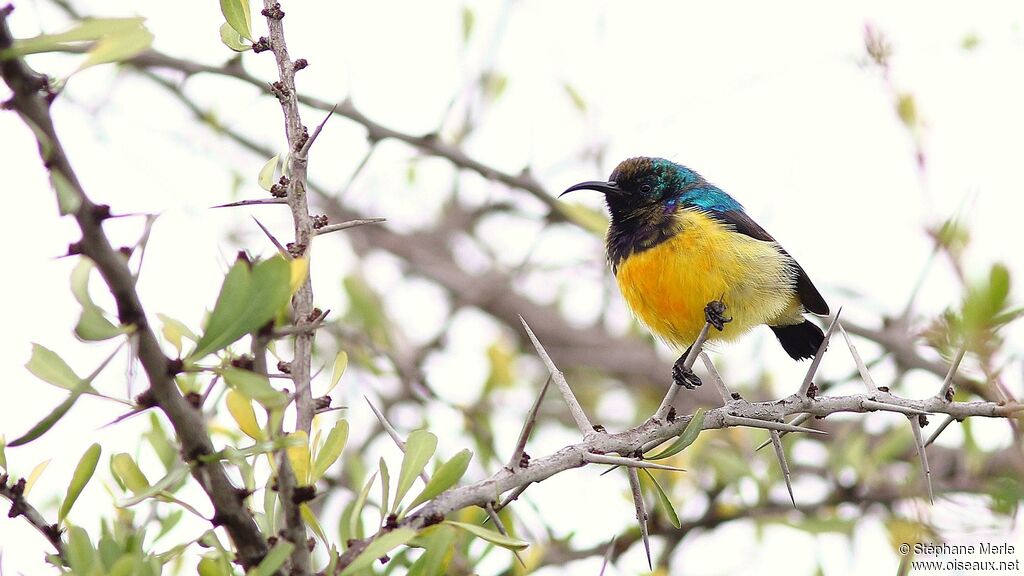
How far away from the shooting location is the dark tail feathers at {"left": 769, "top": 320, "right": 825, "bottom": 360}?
4695 millimetres

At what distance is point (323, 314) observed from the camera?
174cm

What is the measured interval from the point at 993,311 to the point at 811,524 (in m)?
2.23

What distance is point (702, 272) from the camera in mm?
4262

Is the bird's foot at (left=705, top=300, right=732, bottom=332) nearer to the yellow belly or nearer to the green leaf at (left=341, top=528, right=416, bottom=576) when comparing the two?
the yellow belly

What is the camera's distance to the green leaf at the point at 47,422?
1.33 m

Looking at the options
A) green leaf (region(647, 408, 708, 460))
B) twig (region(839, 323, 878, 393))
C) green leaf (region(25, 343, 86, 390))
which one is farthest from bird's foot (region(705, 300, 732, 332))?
green leaf (region(25, 343, 86, 390))

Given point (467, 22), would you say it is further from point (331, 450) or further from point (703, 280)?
point (331, 450)

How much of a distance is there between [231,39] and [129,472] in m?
0.88

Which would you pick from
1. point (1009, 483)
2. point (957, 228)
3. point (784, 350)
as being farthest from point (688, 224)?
point (957, 228)

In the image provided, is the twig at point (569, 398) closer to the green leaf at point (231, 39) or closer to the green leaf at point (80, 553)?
the green leaf at point (231, 39)

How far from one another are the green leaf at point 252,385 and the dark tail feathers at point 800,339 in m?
3.66

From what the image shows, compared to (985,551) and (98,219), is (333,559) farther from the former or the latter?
(985,551)

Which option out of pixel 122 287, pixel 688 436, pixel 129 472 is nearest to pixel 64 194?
pixel 122 287

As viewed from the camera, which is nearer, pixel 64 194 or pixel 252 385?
pixel 64 194
